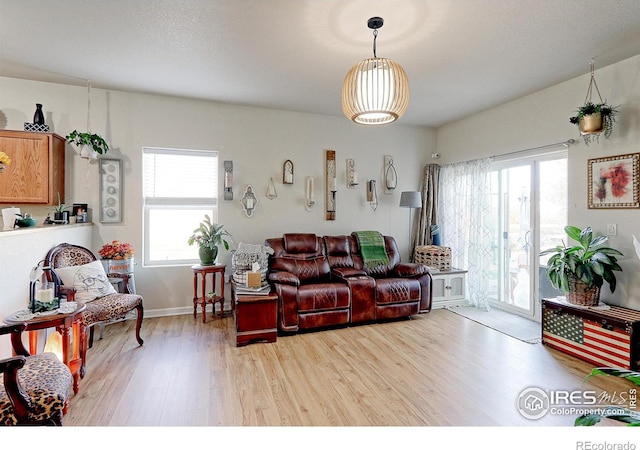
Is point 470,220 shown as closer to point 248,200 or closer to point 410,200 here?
point 410,200

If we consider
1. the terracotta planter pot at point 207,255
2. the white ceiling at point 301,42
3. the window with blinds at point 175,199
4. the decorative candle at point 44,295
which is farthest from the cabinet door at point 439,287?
the decorative candle at point 44,295

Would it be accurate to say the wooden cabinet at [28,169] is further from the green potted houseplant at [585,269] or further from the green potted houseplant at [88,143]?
the green potted houseplant at [585,269]

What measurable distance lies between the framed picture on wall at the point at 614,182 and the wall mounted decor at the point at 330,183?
9.84ft

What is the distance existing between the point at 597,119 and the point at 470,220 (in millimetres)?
1998

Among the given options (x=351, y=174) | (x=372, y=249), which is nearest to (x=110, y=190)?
(x=351, y=174)

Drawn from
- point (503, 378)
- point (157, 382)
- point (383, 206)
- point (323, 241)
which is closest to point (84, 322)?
point (157, 382)

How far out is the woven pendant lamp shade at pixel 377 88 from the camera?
200 centimetres

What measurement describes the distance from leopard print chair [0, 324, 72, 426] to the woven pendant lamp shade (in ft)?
7.52

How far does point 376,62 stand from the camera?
2.02m

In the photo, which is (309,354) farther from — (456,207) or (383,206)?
(456,207)

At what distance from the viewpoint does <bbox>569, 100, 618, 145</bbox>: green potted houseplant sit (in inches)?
114

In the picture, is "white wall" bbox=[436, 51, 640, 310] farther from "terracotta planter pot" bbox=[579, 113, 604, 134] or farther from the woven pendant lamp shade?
the woven pendant lamp shade

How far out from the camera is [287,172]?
444cm

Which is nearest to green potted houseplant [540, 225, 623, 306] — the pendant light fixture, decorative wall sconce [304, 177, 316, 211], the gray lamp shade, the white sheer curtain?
the white sheer curtain
